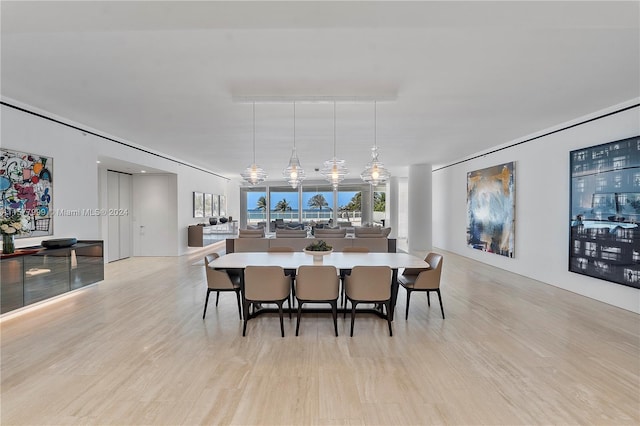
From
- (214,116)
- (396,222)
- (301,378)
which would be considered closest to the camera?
(301,378)

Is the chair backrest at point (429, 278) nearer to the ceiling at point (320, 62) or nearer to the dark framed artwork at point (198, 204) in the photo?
the ceiling at point (320, 62)

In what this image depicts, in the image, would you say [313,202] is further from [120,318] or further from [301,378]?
[301,378]

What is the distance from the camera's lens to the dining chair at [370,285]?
3.30 m

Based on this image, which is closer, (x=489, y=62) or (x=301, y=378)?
(x=301, y=378)

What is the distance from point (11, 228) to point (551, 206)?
825 cm

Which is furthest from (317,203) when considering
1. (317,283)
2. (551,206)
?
(317,283)

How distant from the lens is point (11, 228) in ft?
12.7

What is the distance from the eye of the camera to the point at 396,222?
13461mm

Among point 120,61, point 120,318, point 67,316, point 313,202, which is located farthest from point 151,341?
point 313,202

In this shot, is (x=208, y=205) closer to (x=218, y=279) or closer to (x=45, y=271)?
(x=45, y=271)

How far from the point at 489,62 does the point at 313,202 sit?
11.4 m

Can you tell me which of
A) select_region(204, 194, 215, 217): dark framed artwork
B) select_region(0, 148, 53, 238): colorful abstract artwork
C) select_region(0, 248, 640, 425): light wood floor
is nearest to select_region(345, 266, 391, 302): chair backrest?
select_region(0, 248, 640, 425): light wood floor

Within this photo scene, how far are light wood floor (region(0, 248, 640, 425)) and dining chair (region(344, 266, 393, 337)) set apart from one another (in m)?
0.42

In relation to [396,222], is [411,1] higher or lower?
higher
